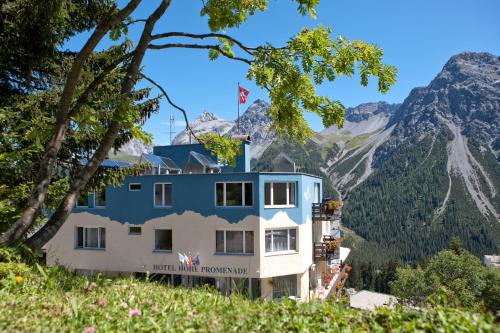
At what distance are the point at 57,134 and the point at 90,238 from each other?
24216mm

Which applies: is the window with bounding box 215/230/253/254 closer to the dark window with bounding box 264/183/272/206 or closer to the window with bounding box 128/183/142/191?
the dark window with bounding box 264/183/272/206

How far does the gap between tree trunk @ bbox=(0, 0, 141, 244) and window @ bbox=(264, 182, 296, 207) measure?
19285 millimetres

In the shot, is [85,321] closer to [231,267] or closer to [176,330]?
[176,330]

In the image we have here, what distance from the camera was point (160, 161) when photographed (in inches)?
1133

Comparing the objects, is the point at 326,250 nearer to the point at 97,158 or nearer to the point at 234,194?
the point at 234,194

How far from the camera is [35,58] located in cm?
1278

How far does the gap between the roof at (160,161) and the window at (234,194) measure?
505cm

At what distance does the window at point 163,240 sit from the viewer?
26.4 meters

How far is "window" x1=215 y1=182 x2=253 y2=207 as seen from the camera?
24.7 meters

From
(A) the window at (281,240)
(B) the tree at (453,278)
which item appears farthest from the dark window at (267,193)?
(B) the tree at (453,278)

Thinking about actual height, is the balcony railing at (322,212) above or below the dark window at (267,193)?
below

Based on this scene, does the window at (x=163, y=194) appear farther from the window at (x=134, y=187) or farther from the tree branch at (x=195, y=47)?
the tree branch at (x=195, y=47)

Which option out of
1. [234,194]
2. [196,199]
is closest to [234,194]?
[234,194]

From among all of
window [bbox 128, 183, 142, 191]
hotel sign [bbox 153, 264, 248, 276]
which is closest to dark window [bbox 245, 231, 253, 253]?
hotel sign [bbox 153, 264, 248, 276]
